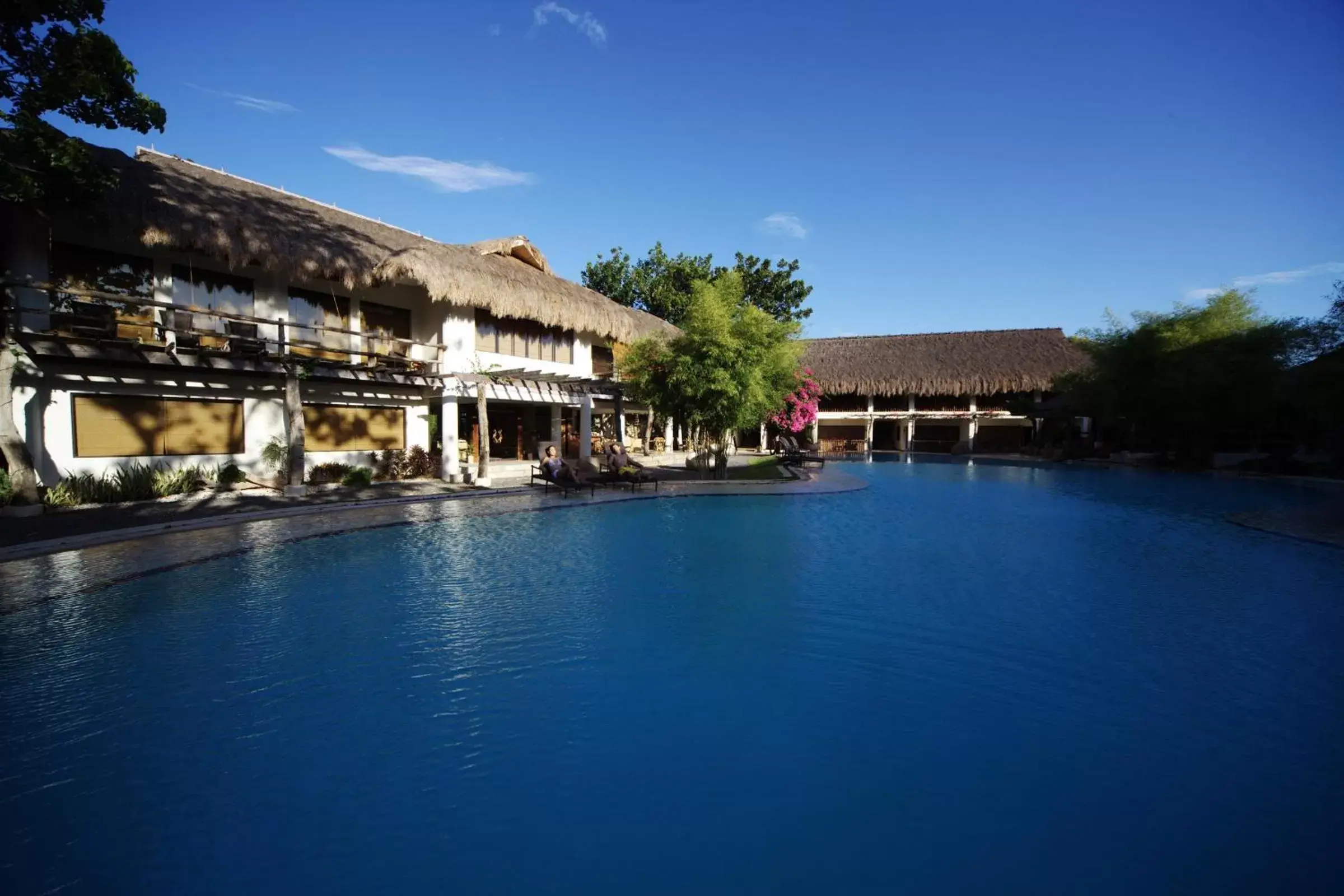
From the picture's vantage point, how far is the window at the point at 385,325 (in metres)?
16.9

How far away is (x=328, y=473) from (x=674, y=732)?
14.2m

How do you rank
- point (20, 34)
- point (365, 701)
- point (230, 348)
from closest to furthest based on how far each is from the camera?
point (365, 701), point (20, 34), point (230, 348)

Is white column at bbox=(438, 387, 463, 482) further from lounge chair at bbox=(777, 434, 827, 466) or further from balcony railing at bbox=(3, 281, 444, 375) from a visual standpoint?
lounge chair at bbox=(777, 434, 827, 466)

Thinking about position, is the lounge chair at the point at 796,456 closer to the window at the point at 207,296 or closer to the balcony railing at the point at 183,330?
the balcony railing at the point at 183,330

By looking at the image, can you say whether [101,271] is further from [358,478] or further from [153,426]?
[358,478]

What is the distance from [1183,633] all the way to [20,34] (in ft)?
54.2

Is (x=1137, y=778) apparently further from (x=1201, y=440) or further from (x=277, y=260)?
(x=1201, y=440)

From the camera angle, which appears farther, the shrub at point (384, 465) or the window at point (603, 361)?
the window at point (603, 361)

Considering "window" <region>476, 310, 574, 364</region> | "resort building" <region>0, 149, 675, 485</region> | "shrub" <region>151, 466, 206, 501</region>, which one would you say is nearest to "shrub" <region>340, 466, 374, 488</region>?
"resort building" <region>0, 149, 675, 485</region>

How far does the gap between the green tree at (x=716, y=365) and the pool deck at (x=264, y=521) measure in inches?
69.7

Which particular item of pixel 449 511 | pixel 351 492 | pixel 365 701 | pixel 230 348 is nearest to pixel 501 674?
pixel 365 701

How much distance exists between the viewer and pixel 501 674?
15.8ft

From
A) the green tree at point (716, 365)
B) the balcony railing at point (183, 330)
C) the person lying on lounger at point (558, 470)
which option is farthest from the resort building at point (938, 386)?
the balcony railing at point (183, 330)

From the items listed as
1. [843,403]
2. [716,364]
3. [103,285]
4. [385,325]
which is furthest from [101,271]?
[843,403]
